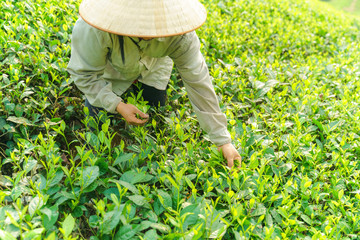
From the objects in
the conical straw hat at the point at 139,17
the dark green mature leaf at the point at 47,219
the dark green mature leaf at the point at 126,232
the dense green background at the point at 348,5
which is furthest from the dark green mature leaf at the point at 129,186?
the dense green background at the point at 348,5

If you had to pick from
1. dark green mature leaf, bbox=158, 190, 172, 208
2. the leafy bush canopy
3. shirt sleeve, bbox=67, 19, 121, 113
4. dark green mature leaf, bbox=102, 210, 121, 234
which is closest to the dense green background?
the leafy bush canopy

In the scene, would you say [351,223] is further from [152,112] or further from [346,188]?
[152,112]

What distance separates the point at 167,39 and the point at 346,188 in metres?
1.49

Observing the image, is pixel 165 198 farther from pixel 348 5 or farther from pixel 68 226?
pixel 348 5

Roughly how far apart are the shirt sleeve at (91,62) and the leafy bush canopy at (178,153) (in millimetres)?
147

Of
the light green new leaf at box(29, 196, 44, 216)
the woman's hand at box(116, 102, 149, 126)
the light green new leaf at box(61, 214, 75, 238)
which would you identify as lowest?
the light green new leaf at box(29, 196, 44, 216)

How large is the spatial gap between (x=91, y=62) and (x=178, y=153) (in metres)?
0.80

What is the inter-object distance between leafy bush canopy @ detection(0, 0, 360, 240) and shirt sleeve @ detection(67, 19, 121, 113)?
15 cm

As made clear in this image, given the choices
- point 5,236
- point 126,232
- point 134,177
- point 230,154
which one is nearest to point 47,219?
point 5,236

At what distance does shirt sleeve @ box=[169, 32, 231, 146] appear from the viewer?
7.27 feet

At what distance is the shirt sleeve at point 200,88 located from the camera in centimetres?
221

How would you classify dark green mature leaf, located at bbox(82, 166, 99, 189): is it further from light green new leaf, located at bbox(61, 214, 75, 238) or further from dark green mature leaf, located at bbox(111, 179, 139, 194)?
light green new leaf, located at bbox(61, 214, 75, 238)

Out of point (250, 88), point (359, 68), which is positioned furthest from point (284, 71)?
point (359, 68)

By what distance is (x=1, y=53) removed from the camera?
274 centimetres
